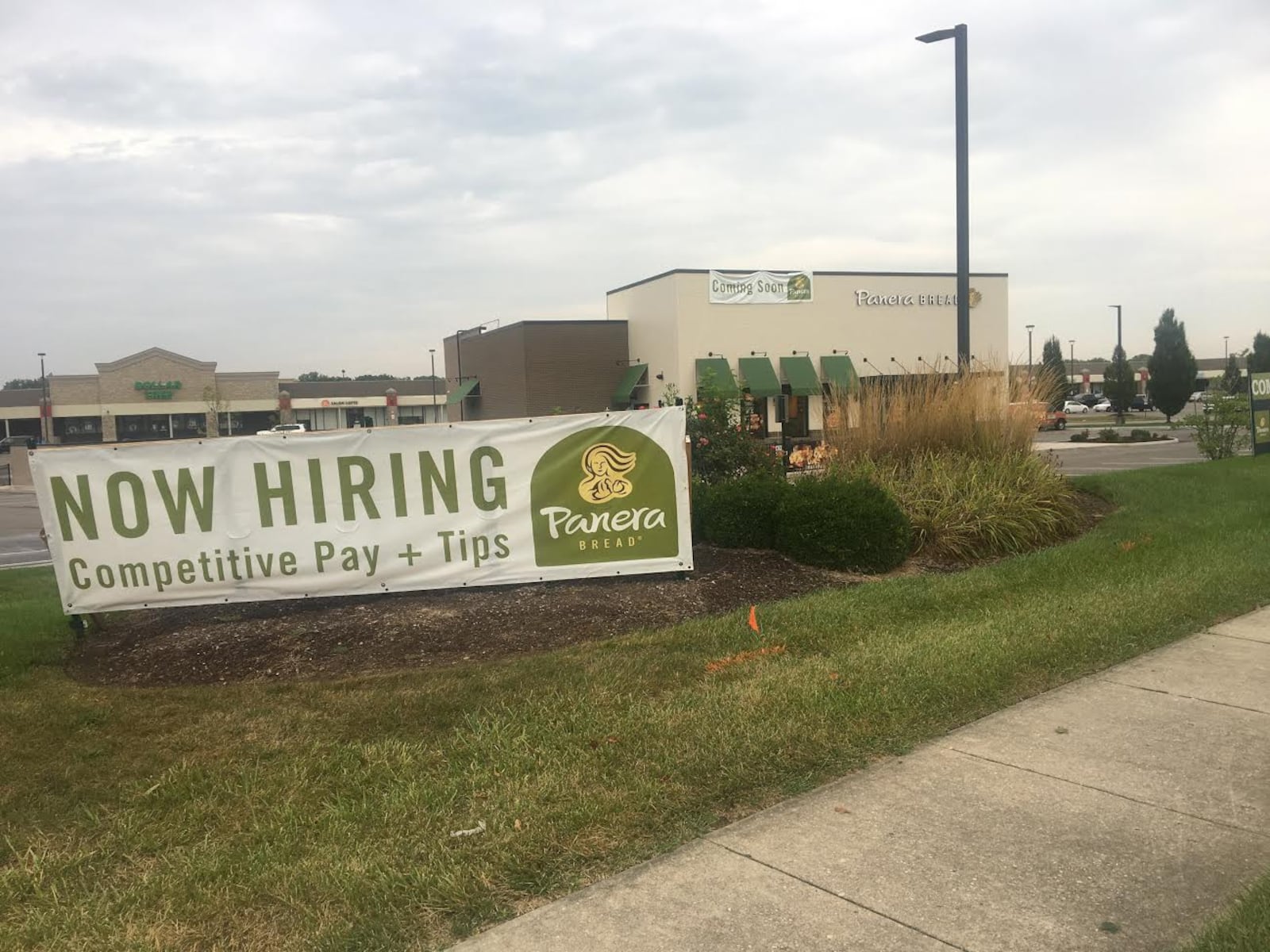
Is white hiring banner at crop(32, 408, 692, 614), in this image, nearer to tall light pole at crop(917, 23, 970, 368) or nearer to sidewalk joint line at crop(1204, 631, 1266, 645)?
sidewalk joint line at crop(1204, 631, 1266, 645)

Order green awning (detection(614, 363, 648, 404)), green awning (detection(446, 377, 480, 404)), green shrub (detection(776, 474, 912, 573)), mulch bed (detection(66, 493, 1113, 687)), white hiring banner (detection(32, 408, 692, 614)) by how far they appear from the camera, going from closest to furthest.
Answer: mulch bed (detection(66, 493, 1113, 687)) → white hiring banner (detection(32, 408, 692, 614)) → green shrub (detection(776, 474, 912, 573)) → green awning (detection(614, 363, 648, 404)) → green awning (detection(446, 377, 480, 404))

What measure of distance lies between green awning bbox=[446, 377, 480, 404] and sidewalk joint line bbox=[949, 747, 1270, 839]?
1692 inches

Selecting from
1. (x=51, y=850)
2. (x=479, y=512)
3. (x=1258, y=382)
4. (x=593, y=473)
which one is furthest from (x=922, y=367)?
Answer: (x=1258, y=382)

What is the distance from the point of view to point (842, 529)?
8758mm

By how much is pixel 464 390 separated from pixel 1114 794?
44558 mm

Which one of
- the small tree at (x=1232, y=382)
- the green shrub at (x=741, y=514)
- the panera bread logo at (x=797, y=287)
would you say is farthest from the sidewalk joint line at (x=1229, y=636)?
the panera bread logo at (x=797, y=287)

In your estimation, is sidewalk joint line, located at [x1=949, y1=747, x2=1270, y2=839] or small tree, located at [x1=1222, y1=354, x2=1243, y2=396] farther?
small tree, located at [x1=1222, y1=354, x2=1243, y2=396]

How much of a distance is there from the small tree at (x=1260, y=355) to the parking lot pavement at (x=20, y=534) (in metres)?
55.8

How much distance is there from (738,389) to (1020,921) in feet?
26.9

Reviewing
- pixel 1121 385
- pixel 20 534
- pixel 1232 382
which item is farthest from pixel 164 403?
pixel 1232 382

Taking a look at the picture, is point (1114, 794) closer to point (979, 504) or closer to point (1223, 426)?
point (979, 504)

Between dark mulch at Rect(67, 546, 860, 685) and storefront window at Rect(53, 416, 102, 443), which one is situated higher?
storefront window at Rect(53, 416, 102, 443)

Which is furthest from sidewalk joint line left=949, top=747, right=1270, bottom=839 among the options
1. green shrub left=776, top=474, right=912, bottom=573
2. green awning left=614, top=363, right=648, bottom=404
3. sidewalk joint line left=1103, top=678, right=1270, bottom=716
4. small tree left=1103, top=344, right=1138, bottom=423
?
small tree left=1103, top=344, right=1138, bottom=423

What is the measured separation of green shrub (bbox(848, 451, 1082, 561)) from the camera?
9781 millimetres
